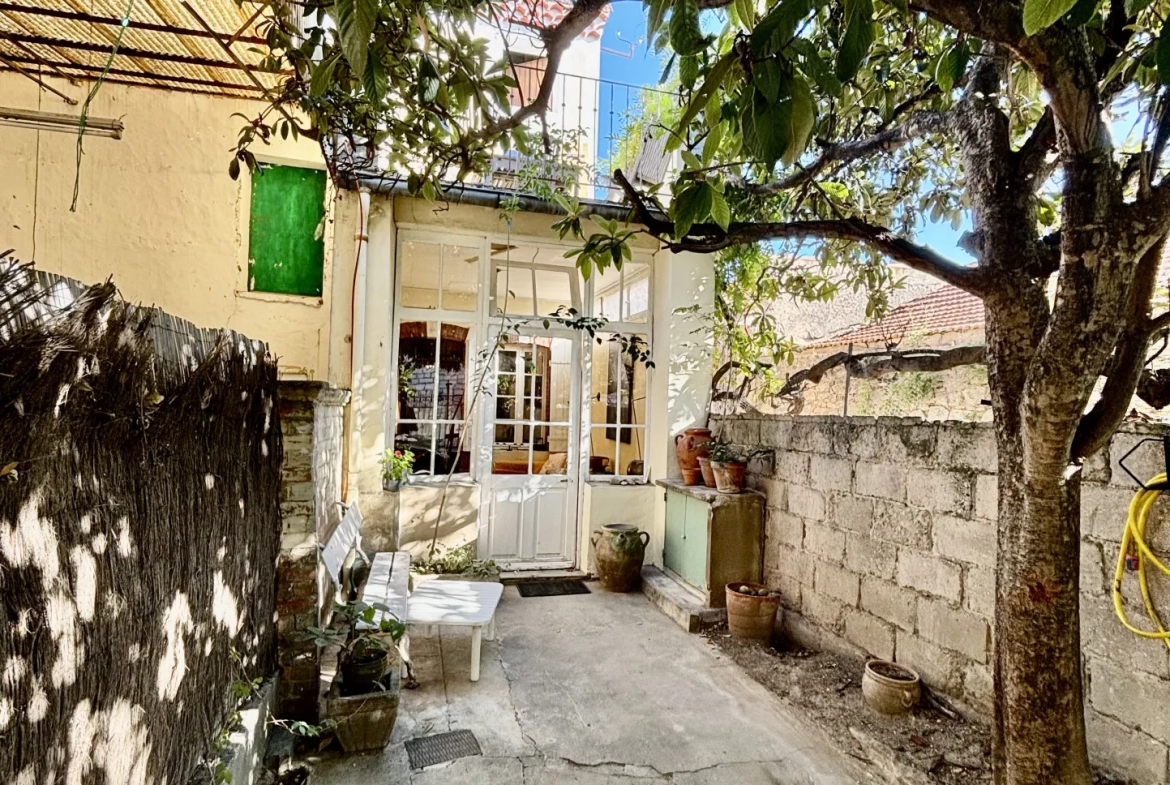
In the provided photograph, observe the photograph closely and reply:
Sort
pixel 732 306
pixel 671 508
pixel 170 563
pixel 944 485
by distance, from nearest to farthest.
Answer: pixel 170 563, pixel 944 485, pixel 671 508, pixel 732 306

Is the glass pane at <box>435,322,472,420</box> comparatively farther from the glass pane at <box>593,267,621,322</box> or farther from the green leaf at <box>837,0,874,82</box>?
the green leaf at <box>837,0,874,82</box>

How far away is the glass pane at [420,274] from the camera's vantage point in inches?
202

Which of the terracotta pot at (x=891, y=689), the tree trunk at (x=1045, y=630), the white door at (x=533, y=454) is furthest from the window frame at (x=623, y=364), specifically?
the tree trunk at (x=1045, y=630)

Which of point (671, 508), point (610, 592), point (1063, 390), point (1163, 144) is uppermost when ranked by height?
point (1163, 144)

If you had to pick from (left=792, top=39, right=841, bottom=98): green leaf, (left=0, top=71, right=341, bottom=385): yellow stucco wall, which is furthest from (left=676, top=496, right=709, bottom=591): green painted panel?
(left=792, top=39, right=841, bottom=98): green leaf

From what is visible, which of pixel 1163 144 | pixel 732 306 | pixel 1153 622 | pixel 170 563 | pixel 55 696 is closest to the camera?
pixel 55 696

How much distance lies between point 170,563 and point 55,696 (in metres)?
0.56

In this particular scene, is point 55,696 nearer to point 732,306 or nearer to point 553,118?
point 732,306

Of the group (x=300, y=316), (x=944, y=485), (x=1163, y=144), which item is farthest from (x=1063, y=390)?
(x=300, y=316)

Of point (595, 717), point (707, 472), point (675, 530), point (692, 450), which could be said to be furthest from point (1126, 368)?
point (675, 530)

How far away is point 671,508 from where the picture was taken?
16.8 ft

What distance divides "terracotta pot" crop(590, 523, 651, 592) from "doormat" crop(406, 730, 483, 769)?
7.35 ft

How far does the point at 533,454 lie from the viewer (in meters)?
5.42

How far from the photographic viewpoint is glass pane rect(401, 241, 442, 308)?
5.13 meters
